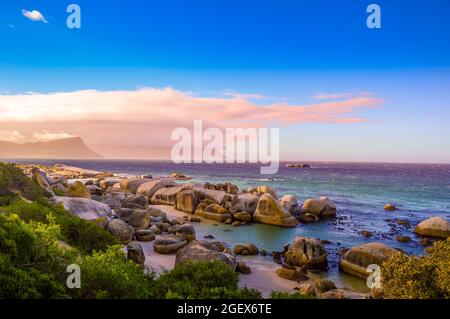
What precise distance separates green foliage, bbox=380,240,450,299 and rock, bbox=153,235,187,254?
12480 millimetres

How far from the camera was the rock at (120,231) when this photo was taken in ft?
63.7

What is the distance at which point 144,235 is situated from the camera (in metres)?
21.0

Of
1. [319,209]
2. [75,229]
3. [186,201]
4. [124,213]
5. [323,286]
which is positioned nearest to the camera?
[323,286]

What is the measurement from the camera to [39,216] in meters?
14.1

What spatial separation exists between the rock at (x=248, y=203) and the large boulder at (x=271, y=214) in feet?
3.01

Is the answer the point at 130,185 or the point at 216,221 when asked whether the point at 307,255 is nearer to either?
the point at 216,221

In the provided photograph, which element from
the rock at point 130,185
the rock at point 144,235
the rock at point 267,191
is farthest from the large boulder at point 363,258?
the rock at point 130,185

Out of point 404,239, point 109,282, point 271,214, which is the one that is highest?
point 109,282

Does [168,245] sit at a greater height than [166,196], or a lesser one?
lesser

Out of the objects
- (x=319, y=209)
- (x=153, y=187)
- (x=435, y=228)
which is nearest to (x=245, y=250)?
(x=319, y=209)

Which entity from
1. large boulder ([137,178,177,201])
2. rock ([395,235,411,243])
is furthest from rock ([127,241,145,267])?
large boulder ([137,178,177,201])

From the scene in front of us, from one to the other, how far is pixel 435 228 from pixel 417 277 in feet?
72.7

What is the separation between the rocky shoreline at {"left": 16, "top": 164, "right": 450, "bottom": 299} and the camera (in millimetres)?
15734

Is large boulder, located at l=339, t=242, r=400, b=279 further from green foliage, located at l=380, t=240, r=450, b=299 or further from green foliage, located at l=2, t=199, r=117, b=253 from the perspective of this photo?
green foliage, located at l=2, t=199, r=117, b=253
